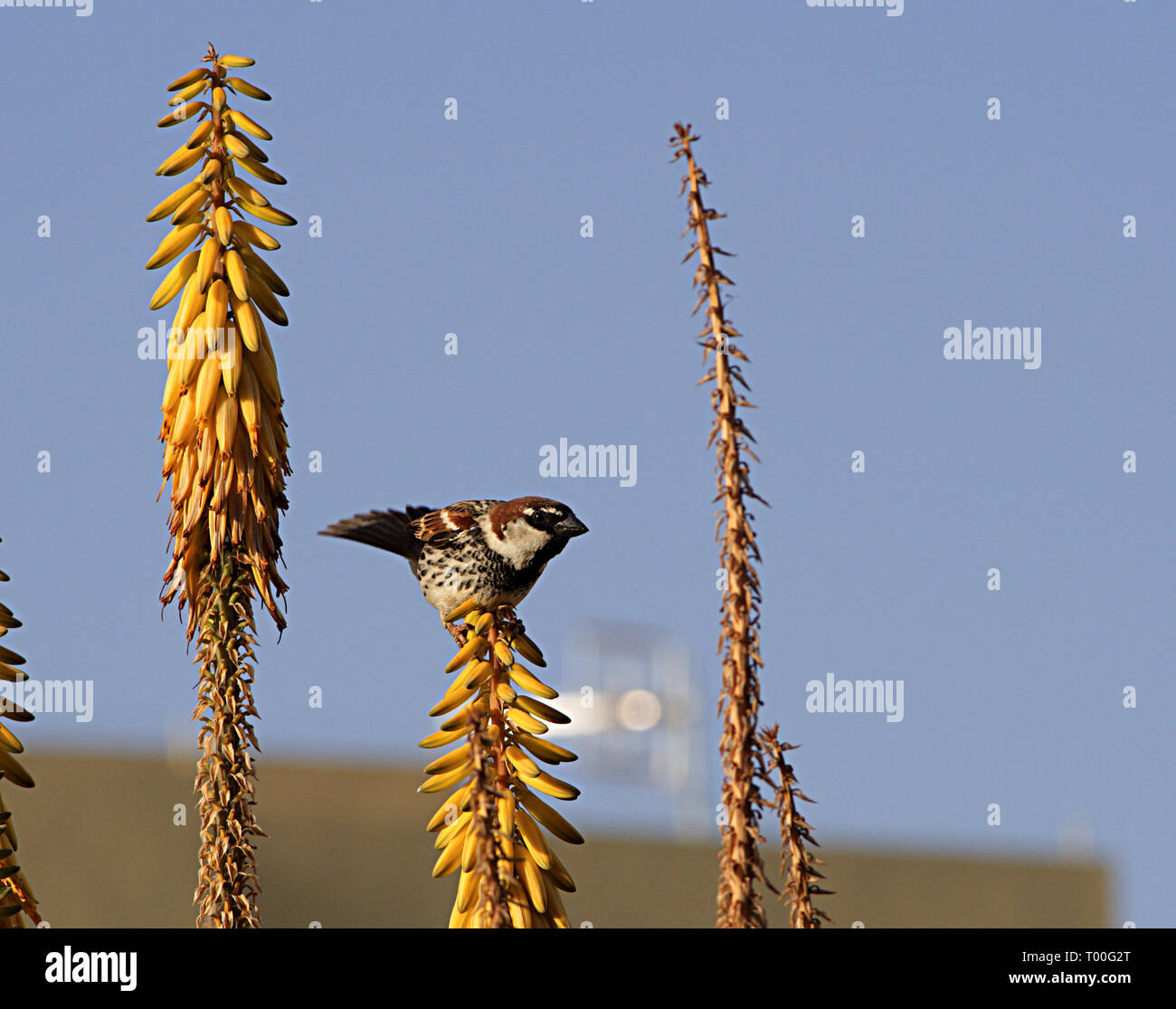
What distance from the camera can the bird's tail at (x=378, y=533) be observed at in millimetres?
9062

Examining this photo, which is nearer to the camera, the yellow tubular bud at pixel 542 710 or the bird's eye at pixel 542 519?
the yellow tubular bud at pixel 542 710

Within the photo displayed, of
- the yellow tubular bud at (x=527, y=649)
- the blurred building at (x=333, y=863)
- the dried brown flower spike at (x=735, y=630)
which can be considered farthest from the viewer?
the blurred building at (x=333, y=863)

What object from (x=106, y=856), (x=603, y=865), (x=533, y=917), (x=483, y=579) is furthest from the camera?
(x=603, y=865)

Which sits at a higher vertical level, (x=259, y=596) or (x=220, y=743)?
(x=259, y=596)

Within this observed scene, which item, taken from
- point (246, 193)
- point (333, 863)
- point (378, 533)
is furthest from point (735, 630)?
point (333, 863)

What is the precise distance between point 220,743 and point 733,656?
1691 mm

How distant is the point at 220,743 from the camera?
5.32 metres

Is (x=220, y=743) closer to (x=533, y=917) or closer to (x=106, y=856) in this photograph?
(x=533, y=917)

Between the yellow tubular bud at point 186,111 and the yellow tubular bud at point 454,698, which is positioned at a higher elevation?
the yellow tubular bud at point 186,111

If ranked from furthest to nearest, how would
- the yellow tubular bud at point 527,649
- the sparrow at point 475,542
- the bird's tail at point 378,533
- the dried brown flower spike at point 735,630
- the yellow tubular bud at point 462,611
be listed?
the bird's tail at point 378,533
the sparrow at point 475,542
the yellow tubular bud at point 462,611
the yellow tubular bud at point 527,649
the dried brown flower spike at point 735,630

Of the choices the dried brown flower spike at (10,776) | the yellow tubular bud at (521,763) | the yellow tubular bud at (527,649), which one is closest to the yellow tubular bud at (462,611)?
the yellow tubular bud at (527,649)

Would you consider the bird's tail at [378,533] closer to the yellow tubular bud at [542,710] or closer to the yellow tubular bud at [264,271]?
the yellow tubular bud at [264,271]
